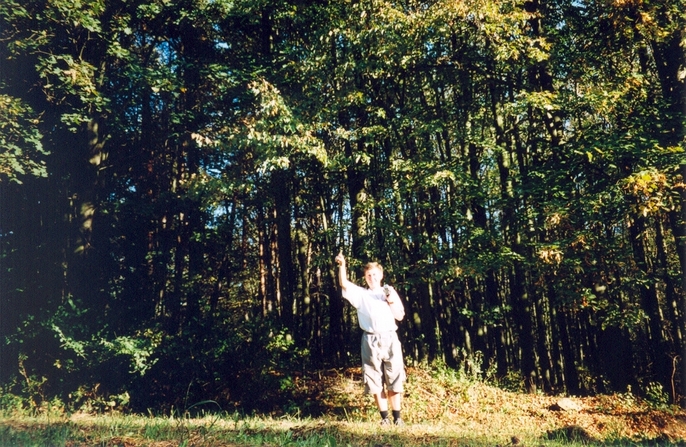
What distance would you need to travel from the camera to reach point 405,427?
516 centimetres

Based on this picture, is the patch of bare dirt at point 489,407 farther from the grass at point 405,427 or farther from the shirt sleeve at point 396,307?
the shirt sleeve at point 396,307

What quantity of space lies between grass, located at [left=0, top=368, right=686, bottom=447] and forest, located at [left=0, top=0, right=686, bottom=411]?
0.94m

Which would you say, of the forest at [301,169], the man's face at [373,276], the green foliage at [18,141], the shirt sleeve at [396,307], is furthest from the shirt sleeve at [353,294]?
the green foliage at [18,141]

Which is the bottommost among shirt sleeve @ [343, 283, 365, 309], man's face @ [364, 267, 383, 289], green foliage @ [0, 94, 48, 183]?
shirt sleeve @ [343, 283, 365, 309]

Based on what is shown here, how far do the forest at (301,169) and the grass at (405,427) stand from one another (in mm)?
943

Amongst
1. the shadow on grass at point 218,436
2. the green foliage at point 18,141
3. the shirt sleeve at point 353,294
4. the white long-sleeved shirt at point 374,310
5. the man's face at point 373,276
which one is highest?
the green foliage at point 18,141

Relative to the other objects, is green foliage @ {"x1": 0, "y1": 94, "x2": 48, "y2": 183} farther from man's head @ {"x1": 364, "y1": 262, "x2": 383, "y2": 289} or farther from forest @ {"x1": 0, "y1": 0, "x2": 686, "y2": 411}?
man's head @ {"x1": 364, "y1": 262, "x2": 383, "y2": 289}

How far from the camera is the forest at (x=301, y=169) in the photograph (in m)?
9.11

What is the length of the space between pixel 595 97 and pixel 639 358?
1075 cm

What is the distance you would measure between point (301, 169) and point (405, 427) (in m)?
7.87

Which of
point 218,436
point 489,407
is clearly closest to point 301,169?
point 489,407

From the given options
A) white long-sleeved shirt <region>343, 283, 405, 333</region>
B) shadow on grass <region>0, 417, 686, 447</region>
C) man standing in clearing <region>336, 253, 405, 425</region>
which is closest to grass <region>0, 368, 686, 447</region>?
shadow on grass <region>0, 417, 686, 447</region>

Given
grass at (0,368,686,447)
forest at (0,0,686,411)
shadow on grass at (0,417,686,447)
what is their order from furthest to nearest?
forest at (0,0,686,411), grass at (0,368,686,447), shadow on grass at (0,417,686,447)

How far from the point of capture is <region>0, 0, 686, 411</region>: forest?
29.9 ft
